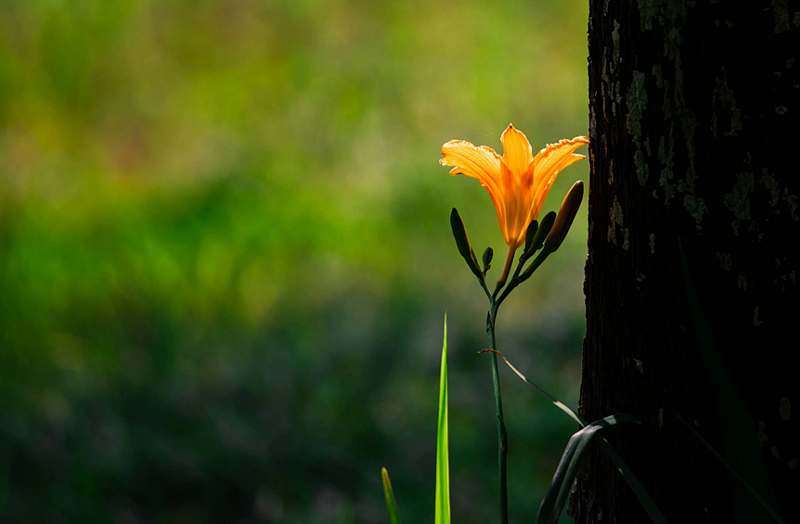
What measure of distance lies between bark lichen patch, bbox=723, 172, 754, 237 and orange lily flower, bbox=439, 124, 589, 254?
0.57 ft

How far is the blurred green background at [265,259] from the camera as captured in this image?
6.05 ft

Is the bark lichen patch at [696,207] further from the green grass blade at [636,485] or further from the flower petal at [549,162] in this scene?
the green grass blade at [636,485]

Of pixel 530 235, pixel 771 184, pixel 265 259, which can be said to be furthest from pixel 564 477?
pixel 265 259

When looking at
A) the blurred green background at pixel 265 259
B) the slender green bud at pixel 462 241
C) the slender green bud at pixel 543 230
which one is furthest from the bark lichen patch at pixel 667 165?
the blurred green background at pixel 265 259

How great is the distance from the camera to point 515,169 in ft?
2.79

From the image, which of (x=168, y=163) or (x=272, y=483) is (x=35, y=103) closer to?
(x=168, y=163)

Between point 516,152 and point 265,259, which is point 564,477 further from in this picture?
point 265,259

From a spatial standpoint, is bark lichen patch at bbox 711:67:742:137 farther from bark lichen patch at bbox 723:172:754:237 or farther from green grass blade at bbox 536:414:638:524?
green grass blade at bbox 536:414:638:524

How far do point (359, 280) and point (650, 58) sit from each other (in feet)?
6.83

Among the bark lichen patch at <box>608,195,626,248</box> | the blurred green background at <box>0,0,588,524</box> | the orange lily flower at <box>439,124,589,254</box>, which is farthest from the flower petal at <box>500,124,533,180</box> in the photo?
the blurred green background at <box>0,0,588,524</box>

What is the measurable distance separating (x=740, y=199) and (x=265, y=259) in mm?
2320

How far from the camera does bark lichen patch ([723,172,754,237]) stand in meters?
0.73

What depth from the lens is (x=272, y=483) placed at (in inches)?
70.4

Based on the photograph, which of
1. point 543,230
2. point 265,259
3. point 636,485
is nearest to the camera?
point 636,485
